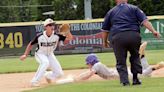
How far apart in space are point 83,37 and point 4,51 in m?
5.38

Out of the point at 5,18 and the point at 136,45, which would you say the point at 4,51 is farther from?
the point at 5,18

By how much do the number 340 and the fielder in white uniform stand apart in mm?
21558

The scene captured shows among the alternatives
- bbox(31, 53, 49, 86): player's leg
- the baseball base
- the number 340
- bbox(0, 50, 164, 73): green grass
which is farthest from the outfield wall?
bbox(31, 53, 49, 86): player's leg

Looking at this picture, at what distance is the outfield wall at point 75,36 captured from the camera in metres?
33.1

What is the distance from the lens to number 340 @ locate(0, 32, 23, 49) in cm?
3344

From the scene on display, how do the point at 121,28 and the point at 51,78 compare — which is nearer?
the point at 121,28

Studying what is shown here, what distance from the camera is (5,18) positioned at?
68188 millimetres

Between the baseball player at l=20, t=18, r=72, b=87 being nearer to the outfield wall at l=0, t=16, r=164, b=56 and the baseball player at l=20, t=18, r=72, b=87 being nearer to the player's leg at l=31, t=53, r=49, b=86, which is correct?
the player's leg at l=31, t=53, r=49, b=86

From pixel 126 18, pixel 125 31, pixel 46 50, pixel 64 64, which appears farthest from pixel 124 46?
pixel 64 64

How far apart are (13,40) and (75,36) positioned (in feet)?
13.8

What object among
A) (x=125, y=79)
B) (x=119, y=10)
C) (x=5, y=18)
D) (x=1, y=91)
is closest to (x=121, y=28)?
(x=119, y=10)

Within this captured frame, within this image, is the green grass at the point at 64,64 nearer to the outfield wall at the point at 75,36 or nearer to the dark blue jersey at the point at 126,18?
the outfield wall at the point at 75,36

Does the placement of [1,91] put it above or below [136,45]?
below

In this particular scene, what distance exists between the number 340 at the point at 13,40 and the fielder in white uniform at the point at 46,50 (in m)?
21.6
